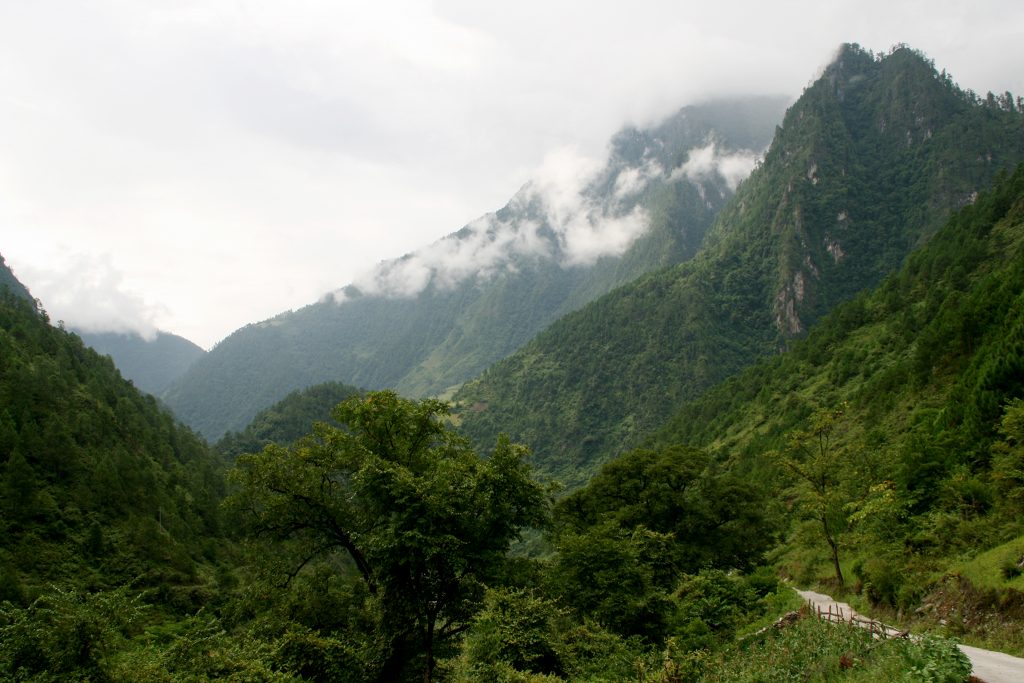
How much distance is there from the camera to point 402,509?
1786cm

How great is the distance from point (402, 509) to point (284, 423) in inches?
6705

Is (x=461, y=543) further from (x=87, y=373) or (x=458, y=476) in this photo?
(x=87, y=373)

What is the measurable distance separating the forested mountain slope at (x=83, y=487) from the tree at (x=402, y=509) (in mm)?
16223

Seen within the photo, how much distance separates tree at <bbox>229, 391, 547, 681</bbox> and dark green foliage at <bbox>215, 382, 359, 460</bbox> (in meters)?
136

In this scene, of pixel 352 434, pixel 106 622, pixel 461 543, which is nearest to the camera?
pixel 106 622

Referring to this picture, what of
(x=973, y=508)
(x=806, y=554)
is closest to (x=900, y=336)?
(x=806, y=554)

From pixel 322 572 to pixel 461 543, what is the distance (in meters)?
10.3

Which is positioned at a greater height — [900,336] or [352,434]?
[352,434]

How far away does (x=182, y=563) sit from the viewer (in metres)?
57.3

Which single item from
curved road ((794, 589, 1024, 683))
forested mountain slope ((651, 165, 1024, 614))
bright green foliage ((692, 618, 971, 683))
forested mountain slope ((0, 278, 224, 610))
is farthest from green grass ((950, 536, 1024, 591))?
forested mountain slope ((0, 278, 224, 610))

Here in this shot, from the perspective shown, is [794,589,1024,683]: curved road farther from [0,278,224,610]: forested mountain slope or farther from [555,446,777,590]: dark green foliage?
[0,278,224,610]: forested mountain slope

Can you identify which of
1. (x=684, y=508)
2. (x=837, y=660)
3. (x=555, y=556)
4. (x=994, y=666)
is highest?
(x=994, y=666)

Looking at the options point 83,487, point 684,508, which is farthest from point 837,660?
point 83,487

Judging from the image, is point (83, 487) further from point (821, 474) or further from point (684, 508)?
point (821, 474)
